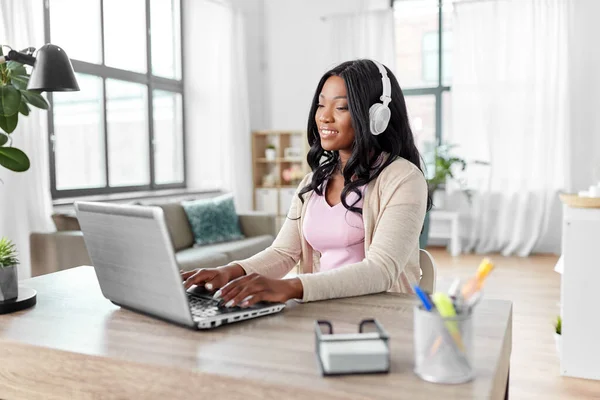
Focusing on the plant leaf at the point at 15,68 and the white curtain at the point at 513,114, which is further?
the white curtain at the point at 513,114

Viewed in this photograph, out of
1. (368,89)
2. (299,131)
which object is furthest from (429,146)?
(368,89)

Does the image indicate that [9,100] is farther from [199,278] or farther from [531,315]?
[531,315]

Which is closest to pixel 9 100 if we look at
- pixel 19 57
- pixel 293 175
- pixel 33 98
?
pixel 19 57

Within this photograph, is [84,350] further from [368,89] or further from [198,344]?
[368,89]

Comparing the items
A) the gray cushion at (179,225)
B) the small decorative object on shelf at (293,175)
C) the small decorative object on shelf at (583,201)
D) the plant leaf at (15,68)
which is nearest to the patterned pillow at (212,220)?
the gray cushion at (179,225)

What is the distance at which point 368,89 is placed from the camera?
1.48 meters

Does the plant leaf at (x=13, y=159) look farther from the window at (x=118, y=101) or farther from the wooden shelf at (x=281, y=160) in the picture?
the wooden shelf at (x=281, y=160)

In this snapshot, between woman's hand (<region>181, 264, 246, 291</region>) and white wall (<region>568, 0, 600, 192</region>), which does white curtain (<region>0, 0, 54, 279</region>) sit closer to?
woman's hand (<region>181, 264, 246, 291</region>)

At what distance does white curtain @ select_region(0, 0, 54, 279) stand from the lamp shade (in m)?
2.61

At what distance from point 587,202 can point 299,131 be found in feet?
14.5

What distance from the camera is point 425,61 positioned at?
6.53m

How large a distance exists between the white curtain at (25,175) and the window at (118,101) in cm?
51

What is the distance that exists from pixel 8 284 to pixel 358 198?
828 millimetres

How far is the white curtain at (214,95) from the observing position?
616 cm
